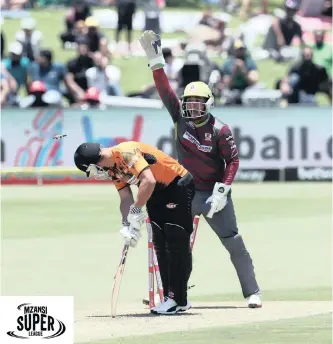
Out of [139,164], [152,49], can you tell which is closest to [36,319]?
[139,164]

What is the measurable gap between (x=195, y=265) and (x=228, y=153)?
10.9ft

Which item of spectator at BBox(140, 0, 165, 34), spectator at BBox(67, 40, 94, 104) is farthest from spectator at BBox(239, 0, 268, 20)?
spectator at BBox(67, 40, 94, 104)

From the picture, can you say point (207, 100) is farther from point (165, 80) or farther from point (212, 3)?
point (212, 3)

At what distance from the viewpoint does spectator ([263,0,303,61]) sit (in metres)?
31.3

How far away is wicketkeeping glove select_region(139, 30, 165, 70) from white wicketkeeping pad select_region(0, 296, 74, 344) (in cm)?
419

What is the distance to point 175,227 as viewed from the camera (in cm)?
1192

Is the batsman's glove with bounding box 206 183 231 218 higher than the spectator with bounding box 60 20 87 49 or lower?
lower

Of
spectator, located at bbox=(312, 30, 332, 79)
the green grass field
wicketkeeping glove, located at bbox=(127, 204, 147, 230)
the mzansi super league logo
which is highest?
spectator, located at bbox=(312, 30, 332, 79)

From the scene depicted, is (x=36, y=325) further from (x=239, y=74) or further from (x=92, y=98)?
(x=239, y=74)

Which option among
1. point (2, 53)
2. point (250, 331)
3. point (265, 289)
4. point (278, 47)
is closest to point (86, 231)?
point (265, 289)

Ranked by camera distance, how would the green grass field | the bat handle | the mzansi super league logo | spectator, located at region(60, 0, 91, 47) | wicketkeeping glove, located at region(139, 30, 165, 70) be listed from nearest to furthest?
1. the mzansi super league logo
2. the green grass field
3. the bat handle
4. wicketkeeping glove, located at region(139, 30, 165, 70)
5. spectator, located at region(60, 0, 91, 47)

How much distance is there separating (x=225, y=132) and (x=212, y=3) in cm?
2426

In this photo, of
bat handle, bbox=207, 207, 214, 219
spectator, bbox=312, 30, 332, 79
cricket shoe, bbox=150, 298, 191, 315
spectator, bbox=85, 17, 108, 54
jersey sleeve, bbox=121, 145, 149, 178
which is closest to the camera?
jersey sleeve, bbox=121, 145, 149, 178

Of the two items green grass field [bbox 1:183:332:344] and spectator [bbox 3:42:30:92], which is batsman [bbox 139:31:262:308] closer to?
green grass field [bbox 1:183:332:344]
